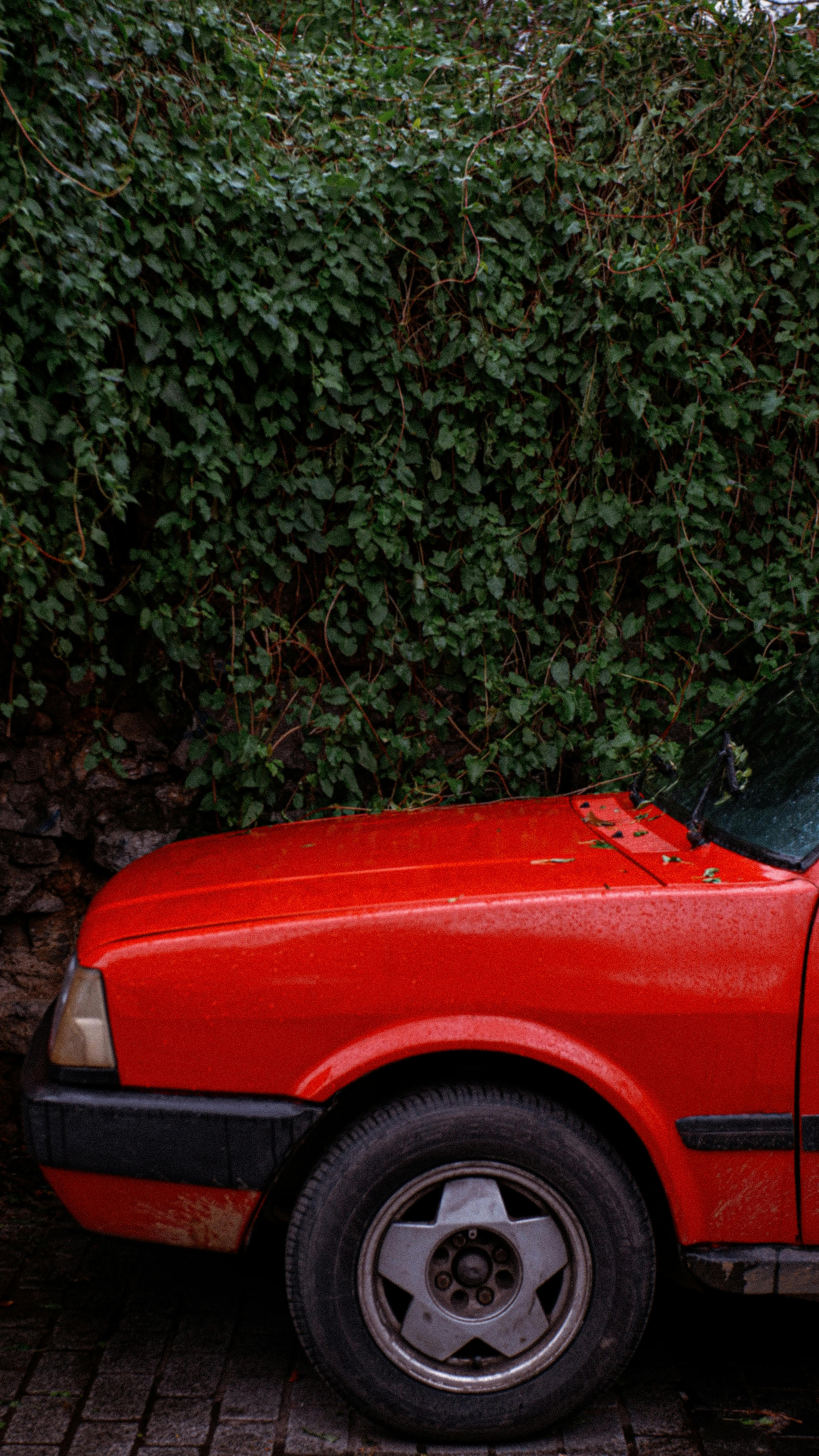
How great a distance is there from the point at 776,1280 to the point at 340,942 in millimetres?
1108

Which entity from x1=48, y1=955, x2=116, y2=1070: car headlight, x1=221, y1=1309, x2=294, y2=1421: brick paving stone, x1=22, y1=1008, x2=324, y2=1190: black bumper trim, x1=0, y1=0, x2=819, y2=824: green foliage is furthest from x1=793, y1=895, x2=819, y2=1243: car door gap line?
x1=0, y1=0, x2=819, y2=824: green foliage

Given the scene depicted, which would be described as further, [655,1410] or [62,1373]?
[62,1373]

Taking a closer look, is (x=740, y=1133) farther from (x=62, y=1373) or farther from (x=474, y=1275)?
(x=62, y=1373)

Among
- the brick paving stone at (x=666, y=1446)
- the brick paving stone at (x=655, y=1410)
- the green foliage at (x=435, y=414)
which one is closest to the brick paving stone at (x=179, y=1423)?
the brick paving stone at (x=666, y=1446)

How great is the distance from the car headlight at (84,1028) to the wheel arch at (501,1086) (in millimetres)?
456

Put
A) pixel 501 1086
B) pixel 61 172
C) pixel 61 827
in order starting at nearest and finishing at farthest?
pixel 501 1086 < pixel 61 172 < pixel 61 827

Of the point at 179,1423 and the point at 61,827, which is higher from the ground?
the point at 61,827

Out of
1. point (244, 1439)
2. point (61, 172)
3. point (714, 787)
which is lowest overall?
point (244, 1439)

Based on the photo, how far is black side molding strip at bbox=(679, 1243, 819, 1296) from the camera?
203 centimetres

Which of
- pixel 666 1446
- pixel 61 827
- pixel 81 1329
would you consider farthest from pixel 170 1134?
pixel 61 827

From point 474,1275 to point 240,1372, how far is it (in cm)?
77

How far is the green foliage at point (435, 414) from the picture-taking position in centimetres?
352

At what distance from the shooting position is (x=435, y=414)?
3881mm

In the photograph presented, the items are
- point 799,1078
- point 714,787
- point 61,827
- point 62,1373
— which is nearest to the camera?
point 799,1078
